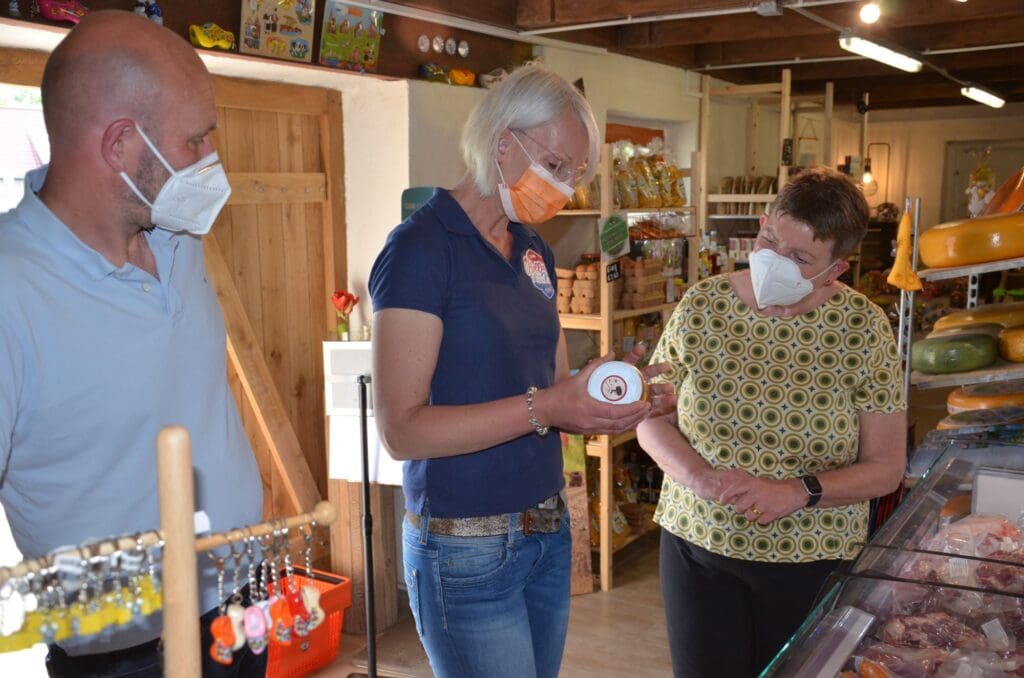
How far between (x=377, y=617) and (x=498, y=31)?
2.84 m

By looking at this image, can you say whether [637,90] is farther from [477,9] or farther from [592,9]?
[477,9]

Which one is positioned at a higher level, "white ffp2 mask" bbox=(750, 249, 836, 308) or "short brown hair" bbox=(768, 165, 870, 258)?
"short brown hair" bbox=(768, 165, 870, 258)

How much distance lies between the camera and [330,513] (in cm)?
93

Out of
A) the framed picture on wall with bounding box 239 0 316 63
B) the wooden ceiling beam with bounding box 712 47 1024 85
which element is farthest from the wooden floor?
the wooden ceiling beam with bounding box 712 47 1024 85

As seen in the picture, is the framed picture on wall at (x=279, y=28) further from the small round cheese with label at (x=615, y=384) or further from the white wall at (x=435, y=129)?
the small round cheese with label at (x=615, y=384)

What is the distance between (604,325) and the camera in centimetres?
432

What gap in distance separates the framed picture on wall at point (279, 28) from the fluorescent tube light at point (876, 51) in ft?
10.0

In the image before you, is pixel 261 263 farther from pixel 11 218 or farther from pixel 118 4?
pixel 11 218

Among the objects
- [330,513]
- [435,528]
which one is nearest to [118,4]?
[435,528]

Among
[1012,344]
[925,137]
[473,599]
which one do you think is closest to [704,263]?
[1012,344]

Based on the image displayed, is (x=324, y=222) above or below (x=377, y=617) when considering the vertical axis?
above

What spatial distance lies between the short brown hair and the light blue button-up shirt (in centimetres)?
139

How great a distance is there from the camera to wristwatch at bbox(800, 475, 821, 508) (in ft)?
6.51

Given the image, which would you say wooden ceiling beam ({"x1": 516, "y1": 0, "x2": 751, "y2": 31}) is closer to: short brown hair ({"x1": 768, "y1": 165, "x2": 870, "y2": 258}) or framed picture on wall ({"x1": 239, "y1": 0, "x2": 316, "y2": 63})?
framed picture on wall ({"x1": 239, "y1": 0, "x2": 316, "y2": 63})
